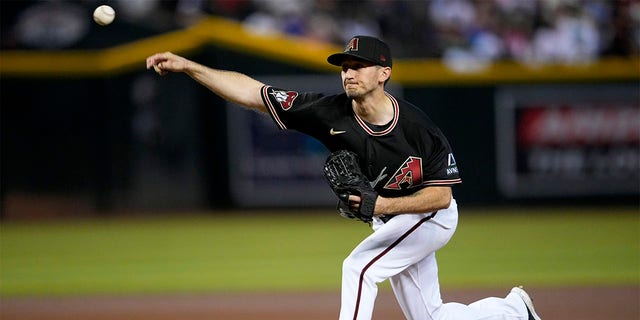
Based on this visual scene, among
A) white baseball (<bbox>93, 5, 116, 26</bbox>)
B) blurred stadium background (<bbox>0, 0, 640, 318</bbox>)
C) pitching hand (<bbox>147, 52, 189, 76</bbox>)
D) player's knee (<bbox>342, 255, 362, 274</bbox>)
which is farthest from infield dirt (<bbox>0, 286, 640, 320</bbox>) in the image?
blurred stadium background (<bbox>0, 0, 640, 318</bbox>)

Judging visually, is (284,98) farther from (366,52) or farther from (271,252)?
(271,252)

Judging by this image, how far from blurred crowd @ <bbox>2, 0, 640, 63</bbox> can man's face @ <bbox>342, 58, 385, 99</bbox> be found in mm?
9379

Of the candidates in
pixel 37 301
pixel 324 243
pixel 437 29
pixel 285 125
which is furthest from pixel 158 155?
pixel 285 125

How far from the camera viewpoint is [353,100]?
5.04 metres

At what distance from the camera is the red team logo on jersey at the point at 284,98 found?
16.6 ft

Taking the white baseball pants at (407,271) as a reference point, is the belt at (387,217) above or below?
above

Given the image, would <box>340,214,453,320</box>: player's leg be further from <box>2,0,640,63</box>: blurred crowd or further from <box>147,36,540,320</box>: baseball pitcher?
<box>2,0,640,63</box>: blurred crowd

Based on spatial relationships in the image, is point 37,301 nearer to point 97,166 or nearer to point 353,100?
point 353,100

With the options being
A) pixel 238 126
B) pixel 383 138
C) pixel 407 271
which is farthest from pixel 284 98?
pixel 238 126

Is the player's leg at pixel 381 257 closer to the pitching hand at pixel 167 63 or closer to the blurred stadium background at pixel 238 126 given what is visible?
the pitching hand at pixel 167 63

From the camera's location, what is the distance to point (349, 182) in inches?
188

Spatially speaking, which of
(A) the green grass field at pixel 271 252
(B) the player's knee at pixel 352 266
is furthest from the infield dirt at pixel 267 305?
(B) the player's knee at pixel 352 266

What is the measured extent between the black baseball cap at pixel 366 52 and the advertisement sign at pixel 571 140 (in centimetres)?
932

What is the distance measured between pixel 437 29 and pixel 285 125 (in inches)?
387
